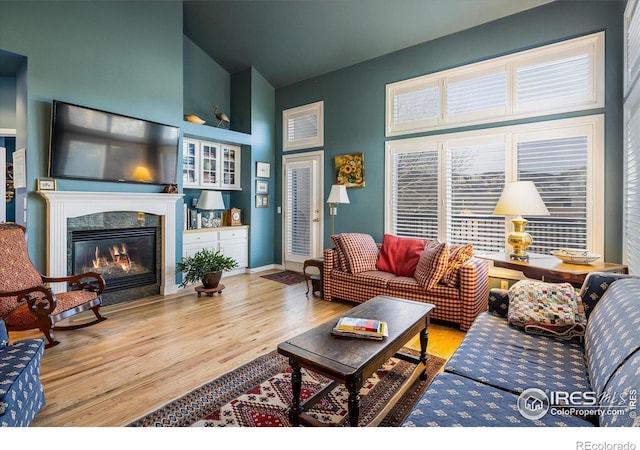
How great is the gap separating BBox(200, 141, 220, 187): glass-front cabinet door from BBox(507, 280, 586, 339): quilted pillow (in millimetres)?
4577

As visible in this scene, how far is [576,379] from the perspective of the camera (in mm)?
1451

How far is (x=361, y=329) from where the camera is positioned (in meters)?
1.81

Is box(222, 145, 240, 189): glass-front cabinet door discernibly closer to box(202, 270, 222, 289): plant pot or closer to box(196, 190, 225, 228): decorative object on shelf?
box(196, 190, 225, 228): decorative object on shelf

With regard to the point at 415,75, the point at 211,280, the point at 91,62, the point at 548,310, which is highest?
the point at 415,75

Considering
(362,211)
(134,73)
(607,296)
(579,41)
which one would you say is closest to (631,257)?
(607,296)

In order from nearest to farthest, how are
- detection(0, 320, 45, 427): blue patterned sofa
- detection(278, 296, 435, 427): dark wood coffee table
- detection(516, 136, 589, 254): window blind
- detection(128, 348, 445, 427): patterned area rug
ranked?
detection(0, 320, 45, 427): blue patterned sofa, detection(278, 296, 435, 427): dark wood coffee table, detection(128, 348, 445, 427): patterned area rug, detection(516, 136, 589, 254): window blind

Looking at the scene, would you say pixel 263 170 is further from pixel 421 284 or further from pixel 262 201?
pixel 421 284

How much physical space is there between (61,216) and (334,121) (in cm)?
380

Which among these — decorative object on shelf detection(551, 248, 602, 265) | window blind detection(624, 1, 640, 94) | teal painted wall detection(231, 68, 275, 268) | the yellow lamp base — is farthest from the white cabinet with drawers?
window blind detection(624, 1, 640, 94)

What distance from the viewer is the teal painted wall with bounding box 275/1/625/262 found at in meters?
3.09

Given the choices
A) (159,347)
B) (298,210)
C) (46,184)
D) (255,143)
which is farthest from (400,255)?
(46,184)

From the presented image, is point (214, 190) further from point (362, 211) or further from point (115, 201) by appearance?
point (362, 211)

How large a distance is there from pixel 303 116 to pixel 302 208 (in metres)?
1.61
